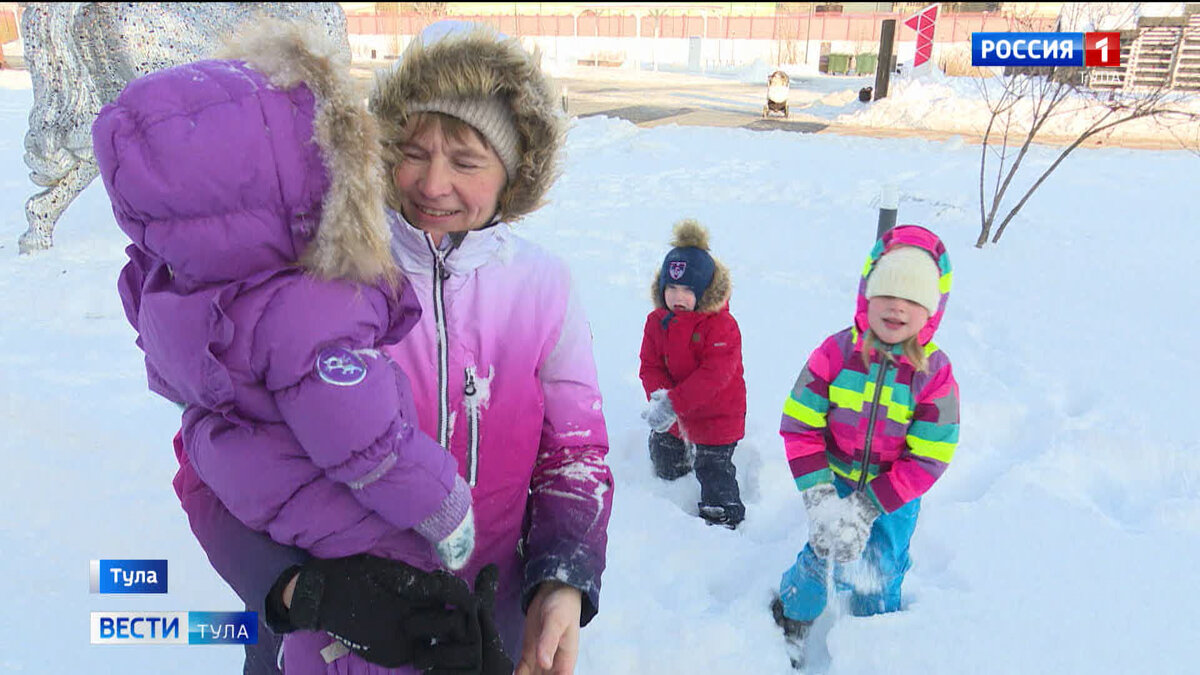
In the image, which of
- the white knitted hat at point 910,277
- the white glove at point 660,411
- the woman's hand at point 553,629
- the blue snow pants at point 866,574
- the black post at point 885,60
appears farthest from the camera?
the black post at point 885,60

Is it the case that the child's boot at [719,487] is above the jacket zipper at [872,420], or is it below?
below

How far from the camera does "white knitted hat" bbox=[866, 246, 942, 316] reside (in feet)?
6.99

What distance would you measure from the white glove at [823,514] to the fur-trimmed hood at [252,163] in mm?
1645

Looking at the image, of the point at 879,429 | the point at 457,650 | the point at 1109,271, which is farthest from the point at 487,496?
the point at 1109,271

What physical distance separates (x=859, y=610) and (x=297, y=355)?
6.78 ft

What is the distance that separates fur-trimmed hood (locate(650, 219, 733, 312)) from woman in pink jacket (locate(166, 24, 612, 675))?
1.71 m

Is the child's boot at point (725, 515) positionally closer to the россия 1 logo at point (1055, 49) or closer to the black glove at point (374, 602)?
the black glove at point (374, 602)

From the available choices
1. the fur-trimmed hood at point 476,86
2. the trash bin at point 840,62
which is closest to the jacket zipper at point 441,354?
the fur-trimmed hood at point 476,86

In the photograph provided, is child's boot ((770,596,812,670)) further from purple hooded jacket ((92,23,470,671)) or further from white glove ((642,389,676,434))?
purple hooded jacket ((92,23,470,671))

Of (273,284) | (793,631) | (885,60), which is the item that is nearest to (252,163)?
(273,284)

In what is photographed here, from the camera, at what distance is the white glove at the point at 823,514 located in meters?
2.20

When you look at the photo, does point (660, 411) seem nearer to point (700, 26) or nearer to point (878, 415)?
point (878, 415)

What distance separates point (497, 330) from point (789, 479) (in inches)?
87.3

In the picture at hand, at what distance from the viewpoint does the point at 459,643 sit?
107 cm
